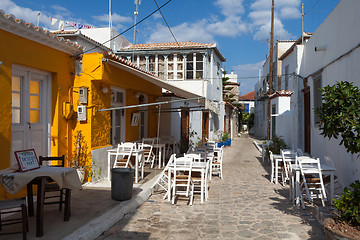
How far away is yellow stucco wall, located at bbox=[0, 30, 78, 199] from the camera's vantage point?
5.72 meters

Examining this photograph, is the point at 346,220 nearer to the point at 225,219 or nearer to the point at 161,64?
the point at 225,219

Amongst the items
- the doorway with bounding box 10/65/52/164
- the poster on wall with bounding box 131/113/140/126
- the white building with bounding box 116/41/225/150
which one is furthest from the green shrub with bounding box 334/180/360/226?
the white building with bounding box 116/41/225/150

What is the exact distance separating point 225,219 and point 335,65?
16.3ft

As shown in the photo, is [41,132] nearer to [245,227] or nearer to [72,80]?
[72,80]

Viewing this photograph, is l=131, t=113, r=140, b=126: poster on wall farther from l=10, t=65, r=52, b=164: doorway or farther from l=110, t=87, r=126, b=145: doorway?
l=10, t=65, r=52, b=164: doorway

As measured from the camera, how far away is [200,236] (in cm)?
499

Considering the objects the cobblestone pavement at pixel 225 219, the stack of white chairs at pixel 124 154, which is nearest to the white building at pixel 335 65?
the cobblestone pavement at pixel 225 219

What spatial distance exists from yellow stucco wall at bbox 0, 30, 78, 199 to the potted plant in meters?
5.50

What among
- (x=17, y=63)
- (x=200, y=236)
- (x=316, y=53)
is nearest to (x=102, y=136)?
(x=17, y=63)

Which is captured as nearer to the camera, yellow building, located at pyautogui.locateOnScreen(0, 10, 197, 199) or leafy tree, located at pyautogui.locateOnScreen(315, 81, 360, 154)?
leafy tree, located at pyautogui.locateOnScreen(315, 81, 360, 154)

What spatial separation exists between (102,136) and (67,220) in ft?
12.5

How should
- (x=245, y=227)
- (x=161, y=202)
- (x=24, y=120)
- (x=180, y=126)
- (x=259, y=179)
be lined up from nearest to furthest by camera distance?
(x=245, y=227)
(x=24, y=120)
(x=161, y=202)
(x=259, y=179)
(x=180, y=126)

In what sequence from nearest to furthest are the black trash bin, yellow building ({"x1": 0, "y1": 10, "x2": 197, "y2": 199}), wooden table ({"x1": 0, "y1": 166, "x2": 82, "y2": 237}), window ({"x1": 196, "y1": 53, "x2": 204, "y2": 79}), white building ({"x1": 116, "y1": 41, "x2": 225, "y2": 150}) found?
wooden table ({"x1": 0, "y1": 166, "x2": 82, "y2": 237})
yellow building ({"x1": 0, "y1": 10, "x2": 197, "y2": 199})
the black trash bin
white building ({"x1": 116, "y1": 41, "x2": 225, "y2": 150})
window ({"x1": 196, "y1": 53, "x2": 204, "y2": 79})

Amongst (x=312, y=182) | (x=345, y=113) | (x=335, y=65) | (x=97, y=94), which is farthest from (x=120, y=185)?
(x=335, y=65)
